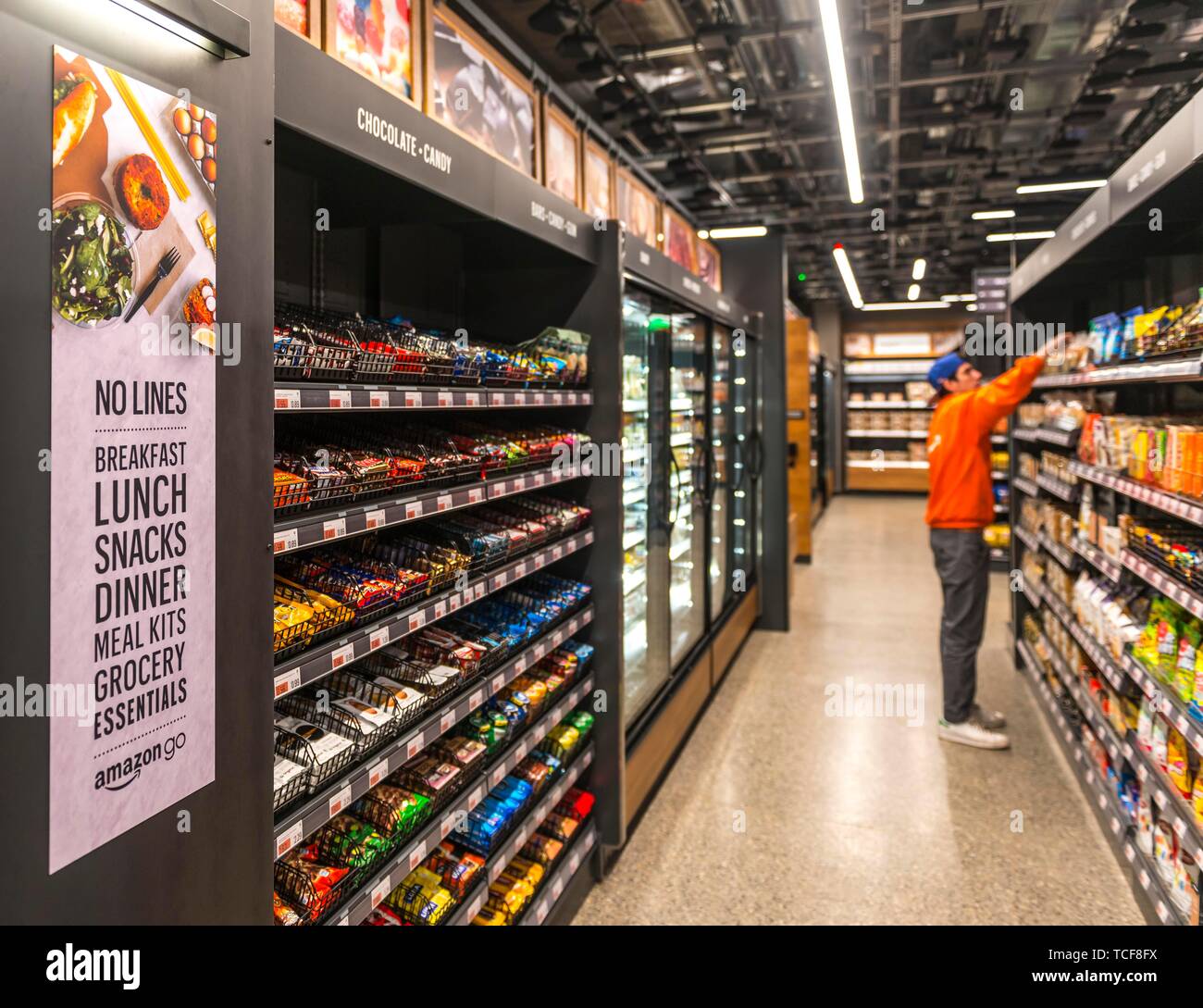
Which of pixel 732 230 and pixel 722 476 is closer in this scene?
pixel 722 476

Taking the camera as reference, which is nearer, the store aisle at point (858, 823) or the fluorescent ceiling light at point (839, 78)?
the store aisle at point (858, 823)

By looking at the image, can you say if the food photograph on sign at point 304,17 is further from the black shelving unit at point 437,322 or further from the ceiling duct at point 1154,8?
the ceiling duct at point 1154,8

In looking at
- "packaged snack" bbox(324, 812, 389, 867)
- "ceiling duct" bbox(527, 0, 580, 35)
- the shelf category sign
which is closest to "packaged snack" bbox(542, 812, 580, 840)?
"packaged snack" bbox(324, 812, 389, 867)

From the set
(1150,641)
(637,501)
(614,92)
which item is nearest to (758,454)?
(637,501)

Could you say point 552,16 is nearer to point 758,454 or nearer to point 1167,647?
point 758,454

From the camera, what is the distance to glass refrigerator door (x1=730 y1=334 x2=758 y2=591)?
6355mm

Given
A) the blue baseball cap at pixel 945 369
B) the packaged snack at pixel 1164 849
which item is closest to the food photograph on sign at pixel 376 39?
the packaged snack at pixel 1164 849

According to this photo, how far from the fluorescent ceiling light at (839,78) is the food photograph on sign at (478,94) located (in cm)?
138

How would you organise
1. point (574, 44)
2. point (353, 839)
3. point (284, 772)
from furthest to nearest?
point (574, 44), point (353, 839), point (284, 772)

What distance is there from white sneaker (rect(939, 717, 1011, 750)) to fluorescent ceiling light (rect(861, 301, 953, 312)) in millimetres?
13792

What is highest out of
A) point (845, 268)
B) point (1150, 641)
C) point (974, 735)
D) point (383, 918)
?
point (845, 268)

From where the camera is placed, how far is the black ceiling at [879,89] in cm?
512

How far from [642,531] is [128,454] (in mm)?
3134

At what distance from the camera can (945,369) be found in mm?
4621
